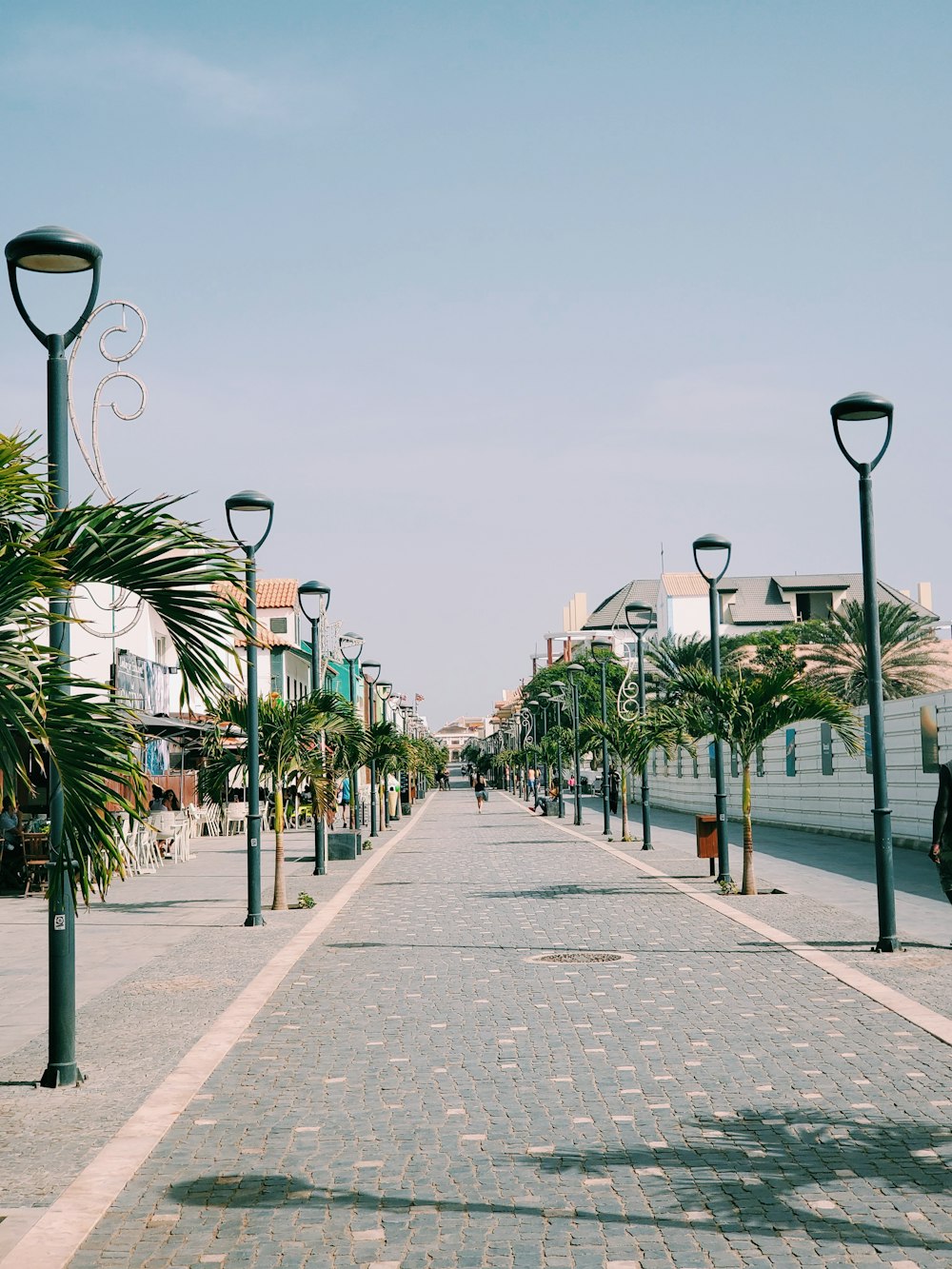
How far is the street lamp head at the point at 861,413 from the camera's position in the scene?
493 inches

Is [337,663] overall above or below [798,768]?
above

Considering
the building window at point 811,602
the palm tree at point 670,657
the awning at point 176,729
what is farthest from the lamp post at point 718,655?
the building window at point 811,602

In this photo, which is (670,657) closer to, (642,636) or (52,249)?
(642,636)

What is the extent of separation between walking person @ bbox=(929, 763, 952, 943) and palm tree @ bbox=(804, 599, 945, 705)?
120ft

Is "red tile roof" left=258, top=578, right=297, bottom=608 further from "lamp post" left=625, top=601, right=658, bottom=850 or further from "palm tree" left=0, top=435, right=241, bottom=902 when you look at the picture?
"palm tree" left=0, top=435, right=241, bottom=902

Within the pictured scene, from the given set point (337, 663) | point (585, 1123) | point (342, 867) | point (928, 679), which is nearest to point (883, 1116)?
point (585, 1123)

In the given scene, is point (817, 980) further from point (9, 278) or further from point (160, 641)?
point (160, 641)

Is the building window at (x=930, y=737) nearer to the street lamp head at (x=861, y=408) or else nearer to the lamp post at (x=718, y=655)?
the lamp post at (x=718, y=655)

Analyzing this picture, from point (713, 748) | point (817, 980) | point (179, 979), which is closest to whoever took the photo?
point (817, 980)

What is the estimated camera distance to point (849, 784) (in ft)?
101

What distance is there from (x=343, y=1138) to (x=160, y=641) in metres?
36.9

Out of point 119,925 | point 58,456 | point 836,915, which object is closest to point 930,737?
point 836,915

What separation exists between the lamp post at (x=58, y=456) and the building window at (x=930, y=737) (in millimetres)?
19595

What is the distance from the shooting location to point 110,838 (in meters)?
6.75
